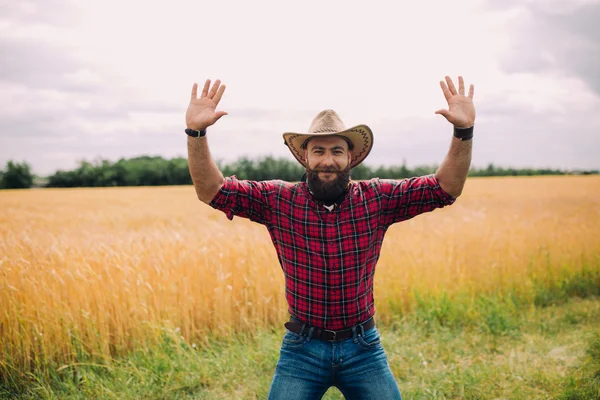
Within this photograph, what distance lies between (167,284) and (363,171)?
42962 millimetres

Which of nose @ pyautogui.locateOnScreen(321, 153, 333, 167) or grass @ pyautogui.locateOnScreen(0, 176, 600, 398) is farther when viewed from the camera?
grass @ pyautogui.locateOnScreen(0, 176, 600, 398)

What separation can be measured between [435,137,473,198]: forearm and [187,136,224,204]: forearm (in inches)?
53.8

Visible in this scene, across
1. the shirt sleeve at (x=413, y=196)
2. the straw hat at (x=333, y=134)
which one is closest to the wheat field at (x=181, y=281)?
the straw hat at (x=333, y=134)

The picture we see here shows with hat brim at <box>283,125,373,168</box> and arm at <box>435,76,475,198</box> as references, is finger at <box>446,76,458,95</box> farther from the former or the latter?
hat brim at <box>283,125,373,168</box>

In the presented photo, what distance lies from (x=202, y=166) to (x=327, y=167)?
735mm

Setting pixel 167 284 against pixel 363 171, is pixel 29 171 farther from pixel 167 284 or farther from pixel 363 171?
pixel 167 284

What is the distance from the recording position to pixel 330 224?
8.61ft

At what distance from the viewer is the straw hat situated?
8.98 feet

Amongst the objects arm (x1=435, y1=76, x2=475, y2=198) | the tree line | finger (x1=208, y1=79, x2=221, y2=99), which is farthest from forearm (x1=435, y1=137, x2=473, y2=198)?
the tree line

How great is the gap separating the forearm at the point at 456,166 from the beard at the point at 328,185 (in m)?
0.60

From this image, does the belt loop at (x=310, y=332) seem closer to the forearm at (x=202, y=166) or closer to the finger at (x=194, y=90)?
A: the forearm at (x=202, y=166)

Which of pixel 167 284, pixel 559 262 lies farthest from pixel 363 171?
pixel 167 284

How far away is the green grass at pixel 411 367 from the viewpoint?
4.19 meters

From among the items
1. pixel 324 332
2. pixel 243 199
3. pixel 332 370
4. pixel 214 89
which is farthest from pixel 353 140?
pixel 332 370
